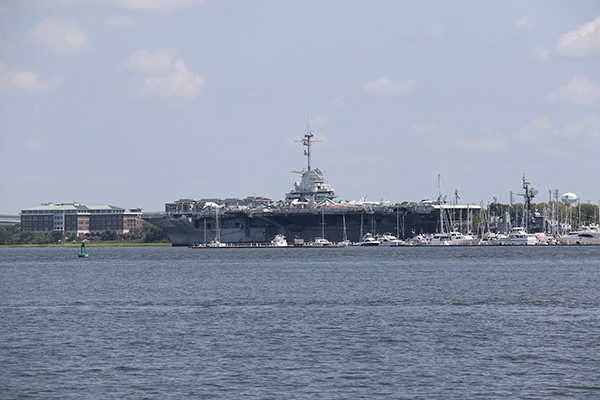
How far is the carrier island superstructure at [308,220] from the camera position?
106 meters

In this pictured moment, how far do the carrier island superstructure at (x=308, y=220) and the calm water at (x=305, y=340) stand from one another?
58.7m

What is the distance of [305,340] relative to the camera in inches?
982

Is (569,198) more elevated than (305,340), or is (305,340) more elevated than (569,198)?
(569,198)

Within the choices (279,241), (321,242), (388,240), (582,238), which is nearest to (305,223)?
(279,241)

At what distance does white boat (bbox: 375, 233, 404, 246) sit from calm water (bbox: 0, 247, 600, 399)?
59108mm

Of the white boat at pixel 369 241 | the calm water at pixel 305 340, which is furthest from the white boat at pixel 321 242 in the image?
the calm water at pixel 305 340

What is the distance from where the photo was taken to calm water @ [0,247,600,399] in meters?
18.8

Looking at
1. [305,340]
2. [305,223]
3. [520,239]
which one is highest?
[305,223]

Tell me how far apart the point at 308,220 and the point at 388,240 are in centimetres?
1009

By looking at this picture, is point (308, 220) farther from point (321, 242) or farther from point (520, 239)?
point (520, 239)

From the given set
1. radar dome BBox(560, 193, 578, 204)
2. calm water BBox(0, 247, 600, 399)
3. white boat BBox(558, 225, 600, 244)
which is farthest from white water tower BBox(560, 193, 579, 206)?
calm water BBox(0, 247, 600, 399)

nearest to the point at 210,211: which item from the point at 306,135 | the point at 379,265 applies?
the point at 306,135

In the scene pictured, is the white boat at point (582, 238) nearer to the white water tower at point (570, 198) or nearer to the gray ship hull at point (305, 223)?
the gray ship hull at point (305, 223)

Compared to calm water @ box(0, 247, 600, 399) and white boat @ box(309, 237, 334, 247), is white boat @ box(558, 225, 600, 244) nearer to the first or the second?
white boat @ box(309, 237, 334, 247)
